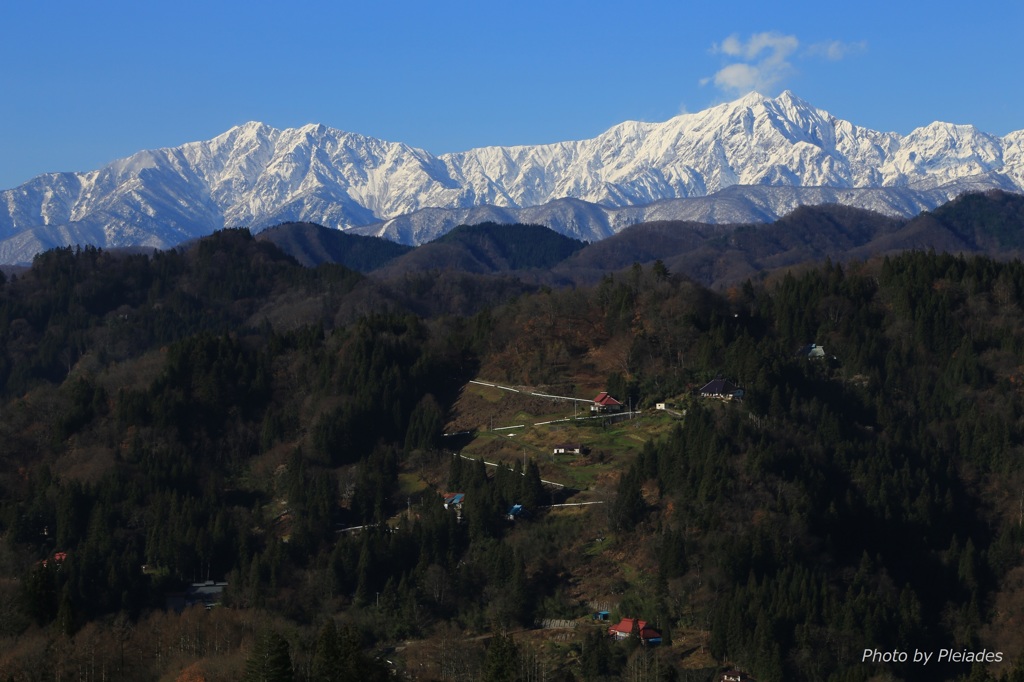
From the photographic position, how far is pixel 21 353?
413ft

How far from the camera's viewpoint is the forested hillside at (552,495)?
57094 mm

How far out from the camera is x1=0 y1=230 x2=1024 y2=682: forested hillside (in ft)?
187

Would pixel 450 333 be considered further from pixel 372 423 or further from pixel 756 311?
pixel 756 311

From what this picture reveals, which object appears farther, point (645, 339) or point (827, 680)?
point (645, 339)

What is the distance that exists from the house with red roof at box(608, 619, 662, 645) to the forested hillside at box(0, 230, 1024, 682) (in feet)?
1.34

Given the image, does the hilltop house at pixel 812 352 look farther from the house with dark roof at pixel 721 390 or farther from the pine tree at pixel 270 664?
the pine tree at pixel 270 664

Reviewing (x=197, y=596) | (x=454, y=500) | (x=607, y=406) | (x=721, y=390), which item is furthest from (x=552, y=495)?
(x=197, y=596)

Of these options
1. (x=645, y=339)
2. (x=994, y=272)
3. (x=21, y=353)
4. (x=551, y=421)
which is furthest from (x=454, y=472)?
(x=21, y=353)

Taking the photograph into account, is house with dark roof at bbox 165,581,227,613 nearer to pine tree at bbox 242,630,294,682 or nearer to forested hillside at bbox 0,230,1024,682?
forested hillside at bbox 0,230,1024,682

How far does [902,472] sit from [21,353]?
79.1 m

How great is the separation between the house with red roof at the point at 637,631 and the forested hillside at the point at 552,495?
408 millimetres

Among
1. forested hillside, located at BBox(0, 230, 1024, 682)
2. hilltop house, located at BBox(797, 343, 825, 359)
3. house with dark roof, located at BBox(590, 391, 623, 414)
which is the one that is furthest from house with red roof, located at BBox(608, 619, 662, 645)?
hilltop house, located at BBox(797, 343, 825, 359)

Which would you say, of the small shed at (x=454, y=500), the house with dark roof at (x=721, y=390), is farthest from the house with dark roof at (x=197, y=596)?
the house with dark roof at (x=721, y=390)

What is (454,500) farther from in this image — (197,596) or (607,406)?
(197,596)
